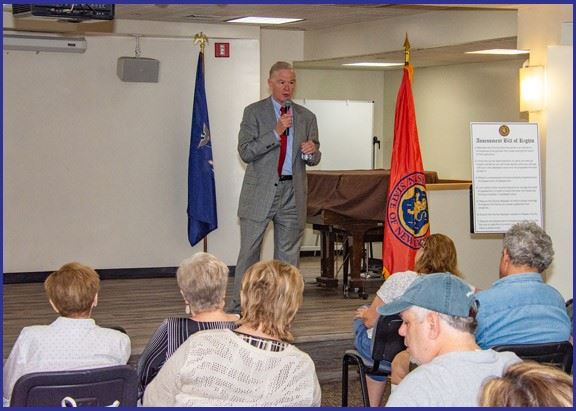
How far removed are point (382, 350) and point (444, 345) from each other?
6.50ft

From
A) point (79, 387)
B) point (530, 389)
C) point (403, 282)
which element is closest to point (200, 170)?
point (403, 282)

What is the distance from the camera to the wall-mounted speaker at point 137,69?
9.04m

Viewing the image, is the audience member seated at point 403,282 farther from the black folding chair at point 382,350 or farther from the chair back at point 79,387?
the chair back at point 79,387

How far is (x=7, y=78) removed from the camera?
8.77m

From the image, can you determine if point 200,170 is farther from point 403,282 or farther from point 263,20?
point 403,282

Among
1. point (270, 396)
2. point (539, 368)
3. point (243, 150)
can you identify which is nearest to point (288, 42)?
point (243, 150)

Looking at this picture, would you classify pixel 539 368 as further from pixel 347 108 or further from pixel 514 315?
pixel 347 108

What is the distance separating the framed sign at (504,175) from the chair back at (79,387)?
134 inches

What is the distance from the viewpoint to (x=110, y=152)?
30.2ft

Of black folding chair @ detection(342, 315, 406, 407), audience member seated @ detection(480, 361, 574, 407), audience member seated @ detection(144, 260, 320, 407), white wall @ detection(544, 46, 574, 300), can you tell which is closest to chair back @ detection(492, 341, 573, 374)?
audience member seated @ detection(144, 260, 320, 407)

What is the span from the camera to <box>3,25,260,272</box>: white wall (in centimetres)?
895

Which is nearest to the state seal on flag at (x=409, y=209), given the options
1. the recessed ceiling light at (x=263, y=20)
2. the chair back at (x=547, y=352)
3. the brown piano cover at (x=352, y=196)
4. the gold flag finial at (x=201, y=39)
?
the brown piano cover at (x=352, y=196)

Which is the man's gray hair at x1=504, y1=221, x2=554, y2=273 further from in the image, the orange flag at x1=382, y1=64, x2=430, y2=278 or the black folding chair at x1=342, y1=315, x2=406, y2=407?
the orange flag at x1=382, y1=64, x2=430, y2=278

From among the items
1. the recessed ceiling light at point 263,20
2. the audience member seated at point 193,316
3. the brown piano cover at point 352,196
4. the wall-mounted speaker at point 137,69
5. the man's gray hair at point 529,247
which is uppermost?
the recessed ceiling light at point 263,20
